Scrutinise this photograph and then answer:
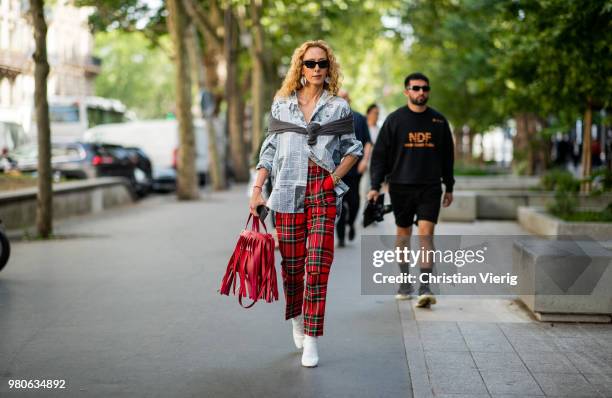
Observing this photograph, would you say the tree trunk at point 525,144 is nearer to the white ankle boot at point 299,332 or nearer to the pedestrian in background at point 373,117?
the pedestrian in background at point 373,117

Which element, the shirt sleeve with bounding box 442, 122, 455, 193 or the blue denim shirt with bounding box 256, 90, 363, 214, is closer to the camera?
the blue denim shirt with bounding box 256, 90, 363, 214

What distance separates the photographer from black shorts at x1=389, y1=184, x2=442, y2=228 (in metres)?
7.91

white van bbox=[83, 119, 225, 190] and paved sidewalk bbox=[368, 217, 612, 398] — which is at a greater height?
white van bbox=[83, 119, 225, 190]

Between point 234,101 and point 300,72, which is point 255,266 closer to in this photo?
point 300,72

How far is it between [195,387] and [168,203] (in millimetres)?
17919

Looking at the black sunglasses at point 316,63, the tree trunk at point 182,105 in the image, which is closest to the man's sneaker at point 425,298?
the black sunglasses at point 316,63

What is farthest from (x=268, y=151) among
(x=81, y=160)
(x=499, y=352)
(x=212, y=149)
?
(x=212, y=149)

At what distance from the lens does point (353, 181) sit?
35.7 feet

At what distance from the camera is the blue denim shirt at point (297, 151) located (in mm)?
5855

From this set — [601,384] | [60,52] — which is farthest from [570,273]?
[60,52]

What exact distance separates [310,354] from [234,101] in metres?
27.3

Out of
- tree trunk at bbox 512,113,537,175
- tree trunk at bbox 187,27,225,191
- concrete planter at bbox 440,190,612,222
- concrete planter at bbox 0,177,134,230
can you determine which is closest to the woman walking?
concrete planter at bbox 0,177,134,230

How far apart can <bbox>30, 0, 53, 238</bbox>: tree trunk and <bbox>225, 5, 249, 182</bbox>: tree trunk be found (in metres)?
16.6

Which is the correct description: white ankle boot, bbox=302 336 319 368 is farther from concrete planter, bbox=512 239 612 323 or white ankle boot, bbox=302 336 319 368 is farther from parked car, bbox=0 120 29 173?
parked car, bbox=0 120 29 173
